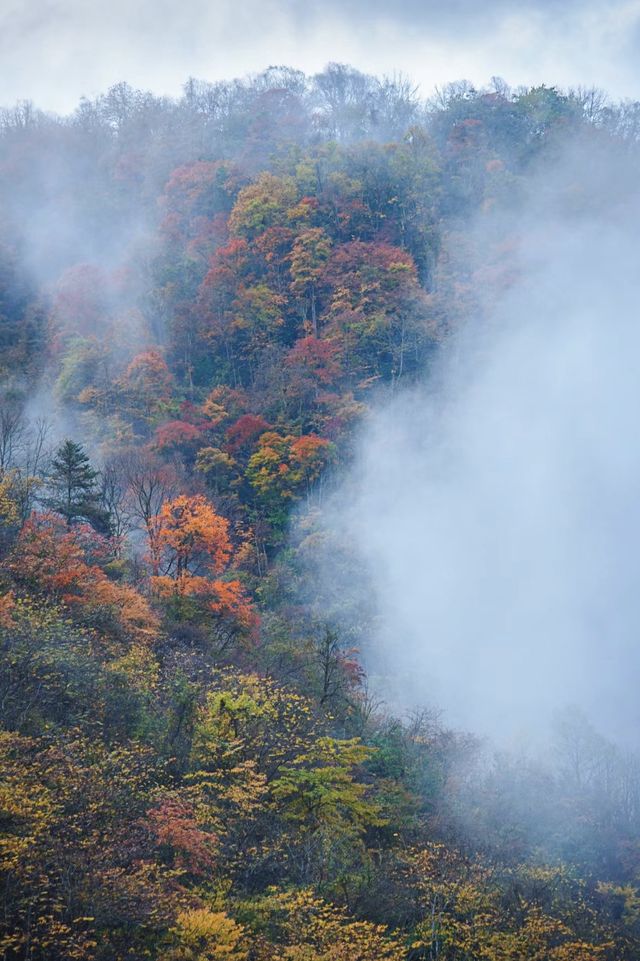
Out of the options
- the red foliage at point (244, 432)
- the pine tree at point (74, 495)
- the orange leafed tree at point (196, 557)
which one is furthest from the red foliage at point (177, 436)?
the pine tree at point (74, 495)

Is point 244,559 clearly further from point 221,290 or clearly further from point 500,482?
point 221,290

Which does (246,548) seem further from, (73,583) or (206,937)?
(206,937)

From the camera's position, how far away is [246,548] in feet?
146

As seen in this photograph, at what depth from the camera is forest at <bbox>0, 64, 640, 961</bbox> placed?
15102mm

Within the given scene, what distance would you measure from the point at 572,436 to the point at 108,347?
1325 inches

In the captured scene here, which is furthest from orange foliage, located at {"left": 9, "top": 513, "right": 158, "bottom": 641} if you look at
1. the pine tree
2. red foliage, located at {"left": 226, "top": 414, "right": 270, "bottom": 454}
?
red foliage, located at {"left": 226, "top": 414, "right": 270, "bottom": 454}

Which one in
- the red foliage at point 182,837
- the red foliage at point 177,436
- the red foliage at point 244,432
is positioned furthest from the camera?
the red foliage at point 244,432

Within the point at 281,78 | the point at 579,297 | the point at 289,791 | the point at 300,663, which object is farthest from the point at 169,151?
the point at 289,791

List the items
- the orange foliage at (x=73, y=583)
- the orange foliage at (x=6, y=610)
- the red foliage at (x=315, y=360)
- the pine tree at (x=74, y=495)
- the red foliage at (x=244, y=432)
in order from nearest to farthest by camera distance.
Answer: the orange foliage at (x=6, y=610) < the orange foliage at (x=73, y=583) < the pine tree at (x=74, y=495) < the red foliage at (x=244, y=432) < the red foliage at (x=315, y=360)

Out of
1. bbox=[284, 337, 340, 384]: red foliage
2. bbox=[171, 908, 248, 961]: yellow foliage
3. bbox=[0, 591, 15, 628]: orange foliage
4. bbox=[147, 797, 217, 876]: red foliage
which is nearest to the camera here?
bbox=[171, 908, 248, 961]: yellow foliage

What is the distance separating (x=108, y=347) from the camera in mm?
54969

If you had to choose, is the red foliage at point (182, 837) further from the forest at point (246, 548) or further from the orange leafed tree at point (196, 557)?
the orange leafed tree at point (196, 557)

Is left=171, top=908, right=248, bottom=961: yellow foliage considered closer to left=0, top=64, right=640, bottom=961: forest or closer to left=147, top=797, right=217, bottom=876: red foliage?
left=0, top=64, right=640, bottom=961: forest

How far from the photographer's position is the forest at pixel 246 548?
1510 cm
